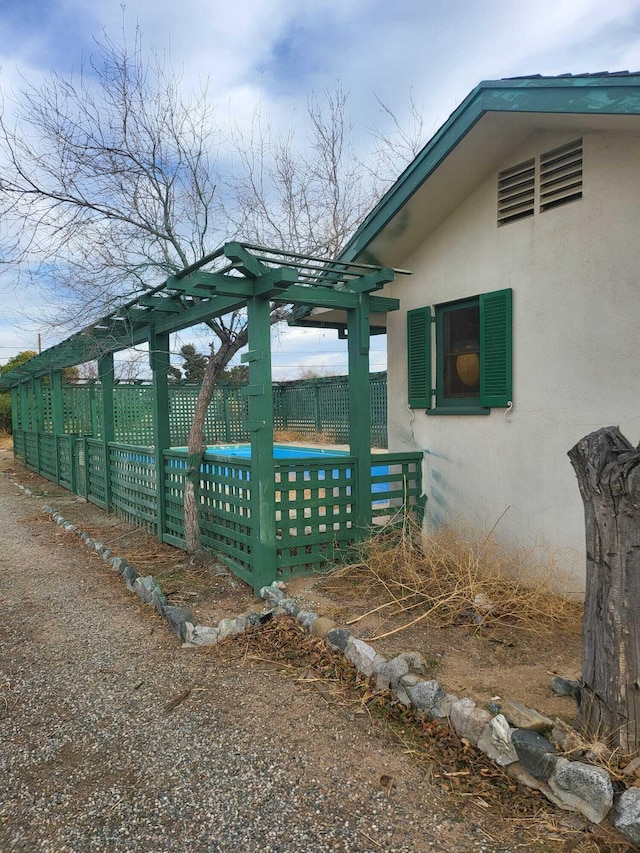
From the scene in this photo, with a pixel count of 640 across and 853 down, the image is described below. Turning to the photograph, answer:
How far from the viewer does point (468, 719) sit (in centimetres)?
266

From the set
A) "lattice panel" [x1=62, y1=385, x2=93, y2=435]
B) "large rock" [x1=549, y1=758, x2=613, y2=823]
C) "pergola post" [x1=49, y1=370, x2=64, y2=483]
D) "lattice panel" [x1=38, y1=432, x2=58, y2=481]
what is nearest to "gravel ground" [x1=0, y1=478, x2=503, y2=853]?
"large rock" [x1=549, y1=758, x2=613, y2=823]

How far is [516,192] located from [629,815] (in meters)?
4.19

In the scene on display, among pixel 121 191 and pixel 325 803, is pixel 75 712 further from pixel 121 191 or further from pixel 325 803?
pixel 121 191

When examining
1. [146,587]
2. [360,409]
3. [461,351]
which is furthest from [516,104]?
[146,587]

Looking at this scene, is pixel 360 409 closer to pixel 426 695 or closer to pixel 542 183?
pixel 542 183

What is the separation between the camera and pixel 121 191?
582 centimetres

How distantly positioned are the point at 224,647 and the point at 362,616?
1.02m

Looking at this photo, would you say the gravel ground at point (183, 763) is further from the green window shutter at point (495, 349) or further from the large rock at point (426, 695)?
the green window shutter at point (495, 349)

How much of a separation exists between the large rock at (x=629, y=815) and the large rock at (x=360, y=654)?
1465 millimetres

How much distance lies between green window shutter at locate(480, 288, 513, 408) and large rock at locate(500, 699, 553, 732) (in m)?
2.53

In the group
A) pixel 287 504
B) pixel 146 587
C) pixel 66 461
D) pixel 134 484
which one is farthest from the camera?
pixel 66 461

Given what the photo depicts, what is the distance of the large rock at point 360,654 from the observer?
332 cm

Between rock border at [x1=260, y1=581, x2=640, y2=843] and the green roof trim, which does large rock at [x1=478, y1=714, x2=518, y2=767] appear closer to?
rock border at [x1=260, y1=581, x2=640, y2=843]

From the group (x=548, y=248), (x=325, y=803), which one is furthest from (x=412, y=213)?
(x=325, y=803)
